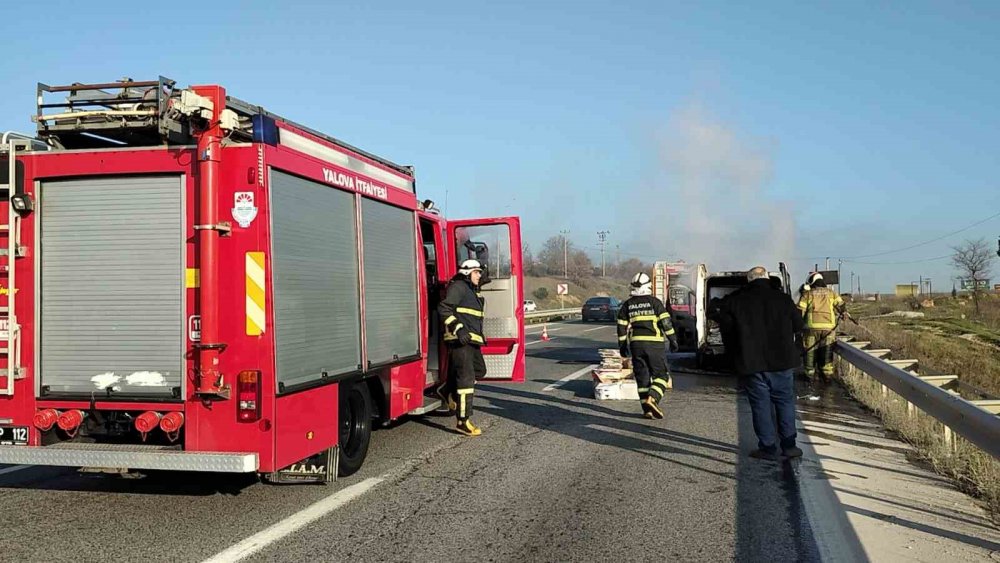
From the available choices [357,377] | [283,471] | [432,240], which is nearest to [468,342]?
[432,240]

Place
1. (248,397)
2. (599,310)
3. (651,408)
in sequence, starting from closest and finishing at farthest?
1. (248,397)
2. (651,408)
3. (599,310)

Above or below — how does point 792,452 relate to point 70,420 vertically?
below

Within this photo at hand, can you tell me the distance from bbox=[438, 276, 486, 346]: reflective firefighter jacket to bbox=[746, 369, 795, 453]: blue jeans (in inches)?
116

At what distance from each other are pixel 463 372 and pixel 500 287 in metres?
1.56

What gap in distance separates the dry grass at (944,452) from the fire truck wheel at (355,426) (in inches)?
192

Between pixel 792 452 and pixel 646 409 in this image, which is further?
pixel 646 409

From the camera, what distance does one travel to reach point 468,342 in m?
8.86

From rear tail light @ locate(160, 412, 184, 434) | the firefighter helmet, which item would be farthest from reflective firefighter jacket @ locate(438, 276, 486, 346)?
rear tail light @ locate(160, 412, 184, 434)

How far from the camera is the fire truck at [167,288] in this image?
214 inches

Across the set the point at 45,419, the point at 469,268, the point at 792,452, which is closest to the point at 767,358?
the point at 792,452

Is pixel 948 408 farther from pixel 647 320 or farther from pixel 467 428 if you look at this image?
pixel 467 428

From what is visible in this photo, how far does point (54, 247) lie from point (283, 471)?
235cm

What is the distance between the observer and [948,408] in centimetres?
666

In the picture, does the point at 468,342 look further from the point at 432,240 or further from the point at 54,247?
the point at 54,247
